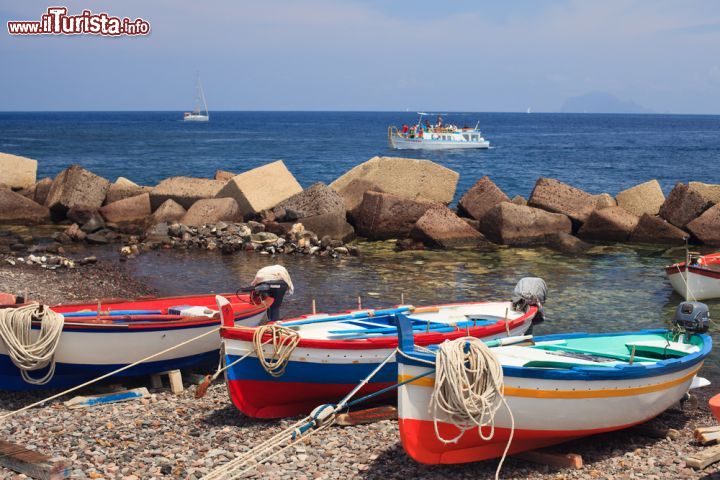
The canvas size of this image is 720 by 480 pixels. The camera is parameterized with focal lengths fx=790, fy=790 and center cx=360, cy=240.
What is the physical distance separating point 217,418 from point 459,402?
3693 millimetres

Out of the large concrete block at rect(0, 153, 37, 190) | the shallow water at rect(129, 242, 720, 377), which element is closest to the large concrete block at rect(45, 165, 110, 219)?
the large concrete block at rect(0, 153, 37, 190)

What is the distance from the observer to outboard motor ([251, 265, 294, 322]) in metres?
12.3

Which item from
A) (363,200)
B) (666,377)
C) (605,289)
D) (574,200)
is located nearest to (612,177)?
(574,200)

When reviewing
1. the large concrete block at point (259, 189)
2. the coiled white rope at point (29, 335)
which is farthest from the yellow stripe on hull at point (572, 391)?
the large concrete block at point (259, 189)

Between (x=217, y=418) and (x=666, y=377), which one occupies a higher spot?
(x=666, y=377)

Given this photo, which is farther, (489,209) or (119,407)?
(489,209)

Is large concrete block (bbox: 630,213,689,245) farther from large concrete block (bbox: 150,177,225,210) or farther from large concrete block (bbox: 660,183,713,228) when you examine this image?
large concrete block (bbox: 150,177,225,210)

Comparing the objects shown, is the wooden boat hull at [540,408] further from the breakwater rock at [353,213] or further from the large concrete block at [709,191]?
the large concrete block at [709,191]

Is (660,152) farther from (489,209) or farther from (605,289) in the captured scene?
(605,289)

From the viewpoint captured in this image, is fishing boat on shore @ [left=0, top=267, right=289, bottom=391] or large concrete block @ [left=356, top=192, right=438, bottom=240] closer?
fishing boat on shore @ [left=0, top=267, right=289, bottom=391]

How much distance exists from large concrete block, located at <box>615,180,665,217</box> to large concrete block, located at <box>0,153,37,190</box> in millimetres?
23648

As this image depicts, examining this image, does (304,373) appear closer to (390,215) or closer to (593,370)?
(593,370)

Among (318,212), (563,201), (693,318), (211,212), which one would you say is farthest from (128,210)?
(693,318)

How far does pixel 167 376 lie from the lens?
38.3 ft
